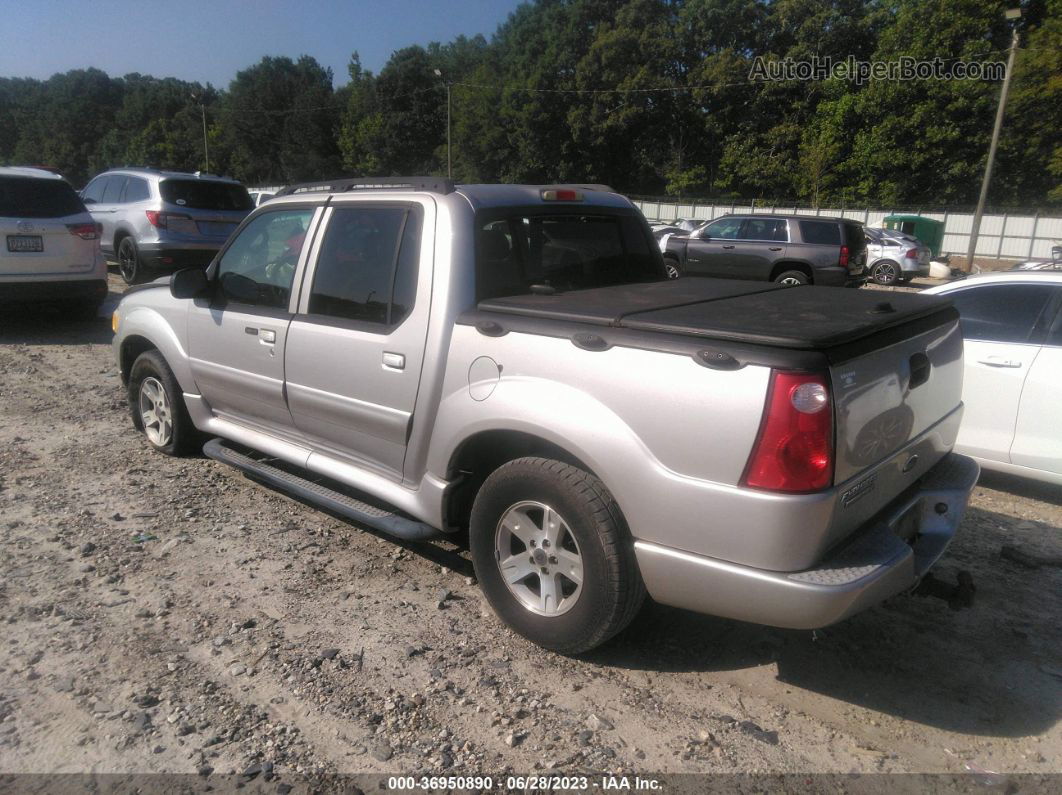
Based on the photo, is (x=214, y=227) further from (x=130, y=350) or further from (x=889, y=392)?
(x=889, y=392)

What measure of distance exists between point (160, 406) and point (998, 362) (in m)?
5.56

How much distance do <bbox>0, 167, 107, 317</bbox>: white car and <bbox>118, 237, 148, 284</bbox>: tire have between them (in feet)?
9.09

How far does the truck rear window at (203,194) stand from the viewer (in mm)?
12070

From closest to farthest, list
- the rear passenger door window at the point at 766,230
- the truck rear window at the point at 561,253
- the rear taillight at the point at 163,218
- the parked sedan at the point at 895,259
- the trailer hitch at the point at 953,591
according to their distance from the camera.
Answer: the trailer hitch at the point at 953,591 < the truck rear window at the point at 561,253 < the rear taillight at the point at 163,218 < the rear passenger door window at the point at 766,230 < the parked sedan at the point at 895,259

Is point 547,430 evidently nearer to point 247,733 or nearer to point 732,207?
point 247,733

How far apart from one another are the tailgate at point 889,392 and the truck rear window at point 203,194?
1168 cm

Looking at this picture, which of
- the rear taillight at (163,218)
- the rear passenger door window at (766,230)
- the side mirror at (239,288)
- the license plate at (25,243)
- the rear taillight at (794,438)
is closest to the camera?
the rear taillight at (794,438)

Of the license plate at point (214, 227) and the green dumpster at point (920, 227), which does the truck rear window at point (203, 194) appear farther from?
the green dumpster at point (920, 227)

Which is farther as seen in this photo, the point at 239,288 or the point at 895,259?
the point at 895,259

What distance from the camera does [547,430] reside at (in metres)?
2.93

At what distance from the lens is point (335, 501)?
390cm

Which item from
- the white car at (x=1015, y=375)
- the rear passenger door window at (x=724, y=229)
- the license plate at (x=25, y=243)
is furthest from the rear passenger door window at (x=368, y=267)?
the rear passenger door window at (x=724, y=229)

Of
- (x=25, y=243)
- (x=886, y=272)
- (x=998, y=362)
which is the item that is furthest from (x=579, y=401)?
(x=886, y=272)

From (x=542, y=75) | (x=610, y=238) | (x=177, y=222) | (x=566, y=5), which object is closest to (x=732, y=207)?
(x=542, y=75)
